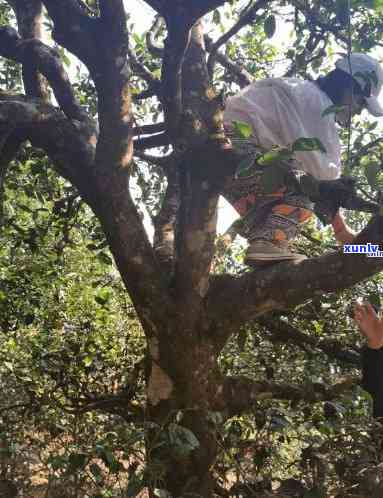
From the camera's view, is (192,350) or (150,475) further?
(192,350)

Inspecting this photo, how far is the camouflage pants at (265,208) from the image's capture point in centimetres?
219

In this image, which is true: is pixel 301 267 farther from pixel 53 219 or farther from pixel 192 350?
pixel 53 219

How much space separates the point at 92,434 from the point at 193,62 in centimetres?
190

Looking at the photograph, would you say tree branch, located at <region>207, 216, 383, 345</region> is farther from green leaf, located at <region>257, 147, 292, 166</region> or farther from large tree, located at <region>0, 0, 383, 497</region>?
green leaf, located at <region>257, 147, 292, 166</region>

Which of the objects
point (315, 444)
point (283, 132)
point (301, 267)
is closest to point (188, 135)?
point (283, 132)

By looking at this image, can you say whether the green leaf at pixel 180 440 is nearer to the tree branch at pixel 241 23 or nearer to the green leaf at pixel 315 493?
the green leaf at pixel 315 493

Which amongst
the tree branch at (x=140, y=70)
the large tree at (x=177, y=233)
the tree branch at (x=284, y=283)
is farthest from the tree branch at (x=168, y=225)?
the tree branch at (x=140, y=70)

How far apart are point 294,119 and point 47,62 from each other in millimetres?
1292

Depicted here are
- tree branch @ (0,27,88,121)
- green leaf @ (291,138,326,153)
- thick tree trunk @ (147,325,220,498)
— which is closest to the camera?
green leaf @ (291,138,326,153)

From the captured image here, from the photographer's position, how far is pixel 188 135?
2205 millimetres

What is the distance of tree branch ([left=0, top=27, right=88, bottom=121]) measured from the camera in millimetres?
2521

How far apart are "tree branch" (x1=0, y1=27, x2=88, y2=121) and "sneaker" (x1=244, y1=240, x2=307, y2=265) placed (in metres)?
1.14

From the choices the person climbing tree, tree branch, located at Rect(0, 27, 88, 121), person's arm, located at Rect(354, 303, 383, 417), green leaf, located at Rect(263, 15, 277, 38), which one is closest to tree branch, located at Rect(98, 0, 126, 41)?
tree branch, located at Rect(0, 27, 88, 121)

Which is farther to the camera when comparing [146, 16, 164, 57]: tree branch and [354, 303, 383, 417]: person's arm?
[146, 16, 164, 57]: tree branch
